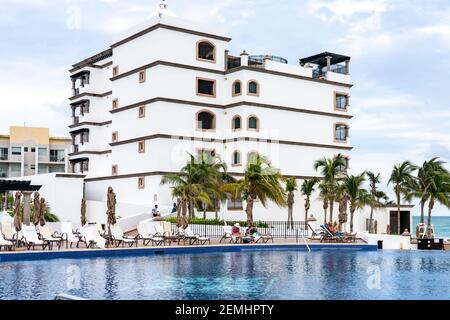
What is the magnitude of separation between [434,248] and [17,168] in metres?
56.2

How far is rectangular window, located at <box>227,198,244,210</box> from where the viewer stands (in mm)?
44188

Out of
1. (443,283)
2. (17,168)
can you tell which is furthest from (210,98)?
(17,168)

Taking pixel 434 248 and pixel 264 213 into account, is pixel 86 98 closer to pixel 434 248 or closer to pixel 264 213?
pixel 264 213

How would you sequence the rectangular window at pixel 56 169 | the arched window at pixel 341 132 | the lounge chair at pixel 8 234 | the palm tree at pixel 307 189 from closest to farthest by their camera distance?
1. the lounge chair at pixel 8 234
2. the palm tree at pixel 307 189
3. the arched window at pixel 341 132
4. the rectangular window at pixel 56 169

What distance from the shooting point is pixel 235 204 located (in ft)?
146

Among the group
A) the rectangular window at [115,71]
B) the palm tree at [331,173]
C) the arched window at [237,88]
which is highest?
the rectangular window at [115,71]

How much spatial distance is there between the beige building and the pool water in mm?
57958

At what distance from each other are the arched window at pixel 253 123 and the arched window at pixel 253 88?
5.88ft

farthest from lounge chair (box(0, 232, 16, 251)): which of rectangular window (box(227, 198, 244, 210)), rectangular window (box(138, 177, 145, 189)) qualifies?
rectangular window (box(227, 198, 244, 210))

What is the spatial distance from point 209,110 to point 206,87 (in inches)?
68.9

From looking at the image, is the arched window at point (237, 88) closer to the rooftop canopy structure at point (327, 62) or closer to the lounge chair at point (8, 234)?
the rooftop canopy structure at point (327, 62)

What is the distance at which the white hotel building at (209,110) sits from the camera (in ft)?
145

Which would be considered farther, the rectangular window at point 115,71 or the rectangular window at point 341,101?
the rectangular window at point 341,101

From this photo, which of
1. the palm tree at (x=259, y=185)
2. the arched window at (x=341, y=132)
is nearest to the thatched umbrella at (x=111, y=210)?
the palm tree at (x=259, y=185)
